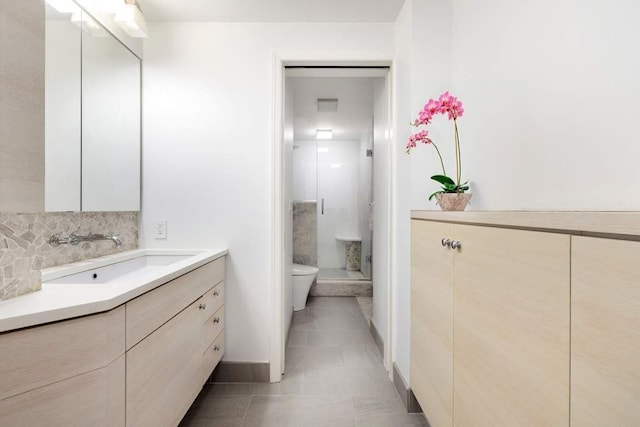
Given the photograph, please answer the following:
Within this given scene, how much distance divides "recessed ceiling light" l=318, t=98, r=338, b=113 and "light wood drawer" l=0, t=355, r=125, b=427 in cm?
294

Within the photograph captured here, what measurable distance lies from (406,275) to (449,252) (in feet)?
2.20

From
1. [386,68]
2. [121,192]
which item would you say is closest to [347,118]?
[386,68]

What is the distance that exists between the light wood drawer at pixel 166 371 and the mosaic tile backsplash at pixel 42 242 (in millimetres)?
379

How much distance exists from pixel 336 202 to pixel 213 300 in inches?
123

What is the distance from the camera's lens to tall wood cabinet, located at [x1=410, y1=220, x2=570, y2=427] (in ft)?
1.89

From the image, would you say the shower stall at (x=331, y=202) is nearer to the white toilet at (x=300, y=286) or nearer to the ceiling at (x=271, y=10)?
the white toilet at (x=300, y=286)

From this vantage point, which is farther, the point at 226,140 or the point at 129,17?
the point at 226,140

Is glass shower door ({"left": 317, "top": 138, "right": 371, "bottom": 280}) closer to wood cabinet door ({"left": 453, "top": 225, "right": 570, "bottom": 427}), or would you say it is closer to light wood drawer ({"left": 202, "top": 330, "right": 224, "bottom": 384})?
light wood drawer ({"left": 202, "top": 330, "right": 224, "bottom": 384})

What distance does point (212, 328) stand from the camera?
1642 mm

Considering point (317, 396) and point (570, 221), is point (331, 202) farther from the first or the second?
point (570, 221)

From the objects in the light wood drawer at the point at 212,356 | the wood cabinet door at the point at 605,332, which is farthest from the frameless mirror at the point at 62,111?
the wood cabinet door at the point at 605,332

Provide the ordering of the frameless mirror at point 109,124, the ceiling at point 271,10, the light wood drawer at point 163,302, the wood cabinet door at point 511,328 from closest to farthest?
the wood cabinet door at point 511,328
the light wood drawer at point 163,302
the frameless mirror at point 109,124
the ceiling at point 271,10

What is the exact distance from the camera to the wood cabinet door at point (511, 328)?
57 centimetres

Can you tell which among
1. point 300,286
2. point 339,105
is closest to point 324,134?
point 339,105
